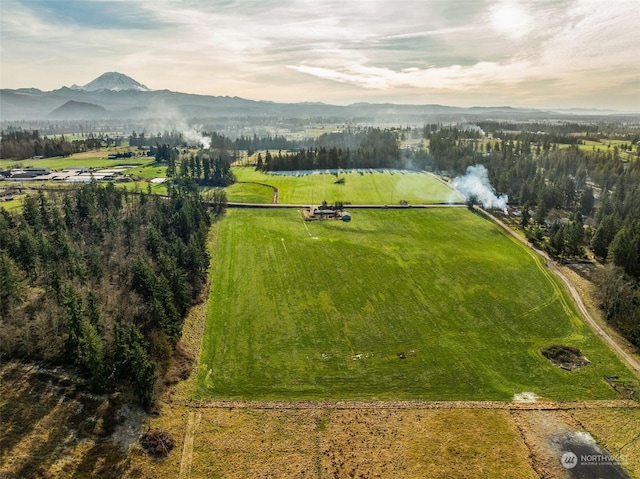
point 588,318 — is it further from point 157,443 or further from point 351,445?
point 157,443

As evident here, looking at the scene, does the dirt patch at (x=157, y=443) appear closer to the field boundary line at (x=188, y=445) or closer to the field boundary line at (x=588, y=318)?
the field boundary line at (x=188, y=445)

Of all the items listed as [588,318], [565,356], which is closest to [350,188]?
[588,318]

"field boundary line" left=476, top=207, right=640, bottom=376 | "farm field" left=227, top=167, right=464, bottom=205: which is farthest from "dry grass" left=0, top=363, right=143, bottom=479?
"farm field" left=227, top=167, right=464, bottom=205

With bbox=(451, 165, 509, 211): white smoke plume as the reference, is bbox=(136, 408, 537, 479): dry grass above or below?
below

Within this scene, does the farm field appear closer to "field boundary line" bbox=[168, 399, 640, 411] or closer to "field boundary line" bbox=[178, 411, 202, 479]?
"field boundary line" bbox=[168, 399, 640, 411]

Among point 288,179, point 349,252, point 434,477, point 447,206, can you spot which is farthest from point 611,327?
point 288,179
